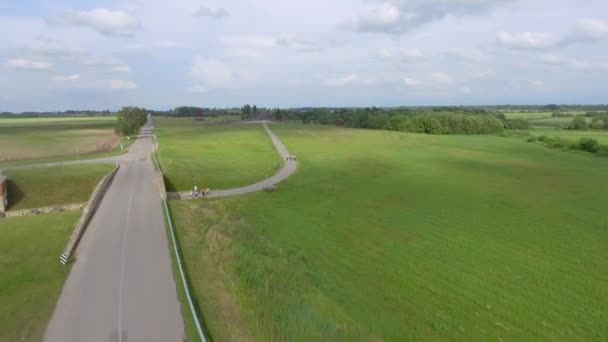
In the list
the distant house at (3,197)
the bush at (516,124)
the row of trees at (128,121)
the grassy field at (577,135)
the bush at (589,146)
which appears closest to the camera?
the distant house at (3,197)

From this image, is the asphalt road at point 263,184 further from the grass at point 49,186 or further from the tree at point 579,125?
the tree at point 579,125

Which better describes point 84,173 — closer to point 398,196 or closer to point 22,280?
point 22,280

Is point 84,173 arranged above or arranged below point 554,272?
above

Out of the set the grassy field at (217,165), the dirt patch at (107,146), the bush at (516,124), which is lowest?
the grassy field at (217,165)

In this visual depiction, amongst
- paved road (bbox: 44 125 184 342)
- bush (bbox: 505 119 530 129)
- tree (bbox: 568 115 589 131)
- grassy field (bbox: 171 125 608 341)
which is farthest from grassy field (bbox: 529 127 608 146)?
paved road (bbox: 44 125 184 342)

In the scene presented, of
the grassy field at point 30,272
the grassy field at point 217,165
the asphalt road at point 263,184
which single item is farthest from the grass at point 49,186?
the asphalt road at point 263,184

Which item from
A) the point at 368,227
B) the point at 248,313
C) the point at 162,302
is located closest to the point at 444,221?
the point at 368,227

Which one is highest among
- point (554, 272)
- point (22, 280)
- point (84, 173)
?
point (84, 173)

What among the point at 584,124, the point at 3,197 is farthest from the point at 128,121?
the point at 584,124
